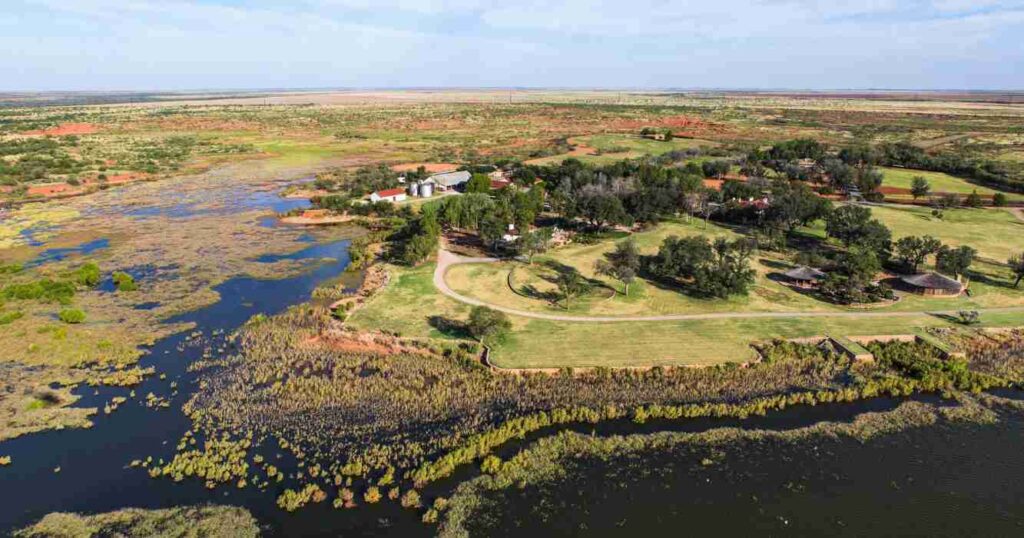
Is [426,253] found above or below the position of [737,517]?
above

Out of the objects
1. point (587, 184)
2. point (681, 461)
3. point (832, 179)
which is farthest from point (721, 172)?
point (681, 461)

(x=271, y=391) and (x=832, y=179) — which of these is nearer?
(x=271, y=391)

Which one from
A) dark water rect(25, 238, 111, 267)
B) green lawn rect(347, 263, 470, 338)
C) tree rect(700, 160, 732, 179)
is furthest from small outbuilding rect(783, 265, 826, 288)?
dark water rect(25, 238, 111, 267)

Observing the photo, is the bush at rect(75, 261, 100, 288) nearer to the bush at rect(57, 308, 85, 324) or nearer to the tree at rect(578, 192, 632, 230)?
the bush at rect(57, 308, 85, 324)

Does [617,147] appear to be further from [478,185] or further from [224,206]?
[224,206]

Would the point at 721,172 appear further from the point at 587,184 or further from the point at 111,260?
the point at 111,260

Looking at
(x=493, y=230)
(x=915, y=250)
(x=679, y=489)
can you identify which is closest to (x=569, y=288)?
(x=493, y=230)

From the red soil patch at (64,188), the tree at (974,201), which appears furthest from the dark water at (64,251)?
the tree at (974,201)
